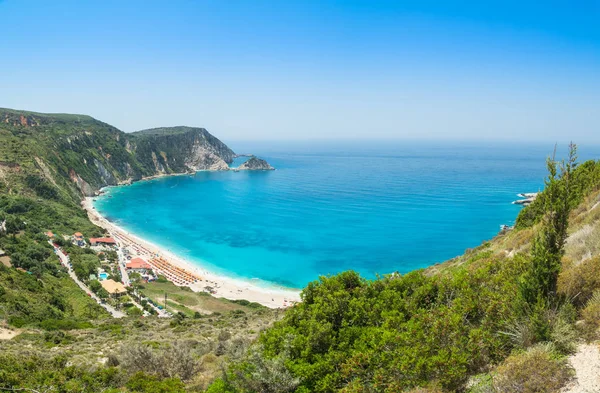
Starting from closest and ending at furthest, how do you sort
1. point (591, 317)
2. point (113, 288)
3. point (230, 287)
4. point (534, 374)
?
point (534, 374) < point (591, 317) < point (113, 288) < point (230, 287)

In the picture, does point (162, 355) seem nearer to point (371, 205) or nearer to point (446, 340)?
point (446, 340)

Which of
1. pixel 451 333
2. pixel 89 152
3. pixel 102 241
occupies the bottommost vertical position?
pixel 102 241

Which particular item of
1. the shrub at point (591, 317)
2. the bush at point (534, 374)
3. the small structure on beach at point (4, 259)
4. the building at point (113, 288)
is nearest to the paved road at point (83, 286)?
the building at point (113, 288)

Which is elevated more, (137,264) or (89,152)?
(89,152)

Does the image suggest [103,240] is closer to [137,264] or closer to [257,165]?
[137,264]

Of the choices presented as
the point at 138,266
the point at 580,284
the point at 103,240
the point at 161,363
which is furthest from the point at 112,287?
the point at 580,284

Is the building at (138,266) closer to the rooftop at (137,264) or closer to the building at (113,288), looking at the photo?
the rooftop at (137,264)

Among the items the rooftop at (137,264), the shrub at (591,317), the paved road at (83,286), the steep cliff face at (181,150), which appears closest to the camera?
the shrub at (591,317)

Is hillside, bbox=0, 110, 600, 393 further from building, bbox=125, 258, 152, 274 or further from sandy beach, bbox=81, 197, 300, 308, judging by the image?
building, bbox=125, 258, 152, 274
